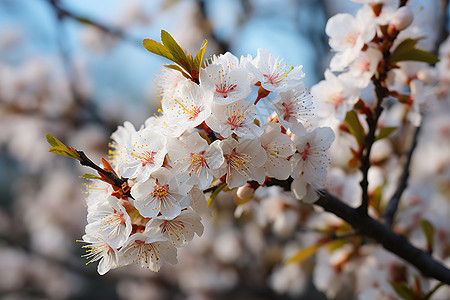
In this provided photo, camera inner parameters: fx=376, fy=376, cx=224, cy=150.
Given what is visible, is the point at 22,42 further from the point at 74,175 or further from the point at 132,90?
the point at 132,90

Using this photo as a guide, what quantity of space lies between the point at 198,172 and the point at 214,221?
2598 millimetres

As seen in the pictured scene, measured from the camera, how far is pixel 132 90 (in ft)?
26.7

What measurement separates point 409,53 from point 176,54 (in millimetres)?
665

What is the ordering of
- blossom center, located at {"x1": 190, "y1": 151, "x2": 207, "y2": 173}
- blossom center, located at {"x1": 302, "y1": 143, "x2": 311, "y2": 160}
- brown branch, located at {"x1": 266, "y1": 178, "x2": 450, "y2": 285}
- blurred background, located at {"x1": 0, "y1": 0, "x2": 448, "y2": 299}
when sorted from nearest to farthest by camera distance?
blossom center, located at {"x1": 190, "y1": 151, "x2": 207, "y2": 173} < blossom center, located at {"x1": 302, "y1": 143, "x2": 311, "y2": 160} < brown branch, located at {"x1": 266, "y1": 178, "x2": 450, "y2": 285} < blurred background, located at {"x1": 0, "y1": 0, "x2": 448, "y2": 299}

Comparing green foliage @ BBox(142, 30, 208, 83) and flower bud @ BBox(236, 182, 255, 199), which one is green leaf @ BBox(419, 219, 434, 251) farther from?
green foliage @ BBox(142, 30, 208, 83)

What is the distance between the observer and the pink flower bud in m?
0.97

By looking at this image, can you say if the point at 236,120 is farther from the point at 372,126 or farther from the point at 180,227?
the point at 372,126

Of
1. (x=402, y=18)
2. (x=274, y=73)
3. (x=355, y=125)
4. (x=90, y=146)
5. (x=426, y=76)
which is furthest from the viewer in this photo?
(x=90, y=146)

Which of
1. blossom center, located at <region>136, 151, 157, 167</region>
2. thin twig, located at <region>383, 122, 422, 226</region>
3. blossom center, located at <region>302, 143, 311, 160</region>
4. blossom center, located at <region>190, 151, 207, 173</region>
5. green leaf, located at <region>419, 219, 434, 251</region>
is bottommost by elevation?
green leaf, located at <region>419, 219, 434, 251</region>

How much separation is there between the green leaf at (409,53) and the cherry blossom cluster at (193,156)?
353mm

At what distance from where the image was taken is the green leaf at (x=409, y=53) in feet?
3.34

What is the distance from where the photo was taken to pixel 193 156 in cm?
73

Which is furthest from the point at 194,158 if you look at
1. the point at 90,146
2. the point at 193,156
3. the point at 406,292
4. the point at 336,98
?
the point at 90,146

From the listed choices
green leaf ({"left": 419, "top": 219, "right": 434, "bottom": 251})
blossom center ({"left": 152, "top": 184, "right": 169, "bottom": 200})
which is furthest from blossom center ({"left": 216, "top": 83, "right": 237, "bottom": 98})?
green leaf ({"left": 419, "top": 219, "right": 434, "bottom": 251})
